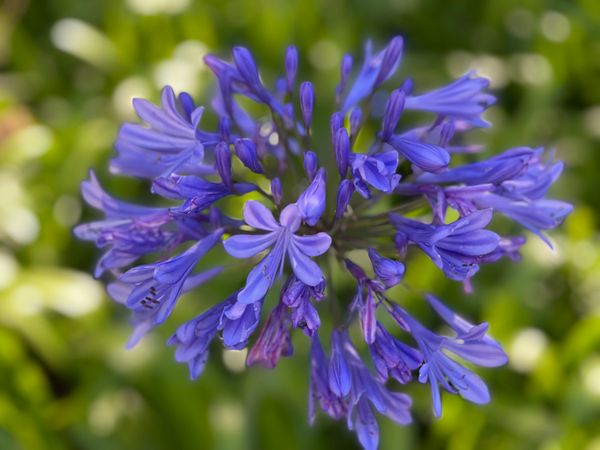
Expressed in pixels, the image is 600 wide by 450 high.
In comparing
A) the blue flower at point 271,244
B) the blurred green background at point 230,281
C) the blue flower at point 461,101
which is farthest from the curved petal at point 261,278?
the blurred green background at point 230,281

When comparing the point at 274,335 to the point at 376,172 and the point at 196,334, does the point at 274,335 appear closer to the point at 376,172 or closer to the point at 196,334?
the point at 196,334

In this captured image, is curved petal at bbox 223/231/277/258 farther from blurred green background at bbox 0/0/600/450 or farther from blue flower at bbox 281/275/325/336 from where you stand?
blurred green background at bbox 0/0/600/450

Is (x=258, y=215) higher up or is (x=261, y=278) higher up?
(x=258, y=215)

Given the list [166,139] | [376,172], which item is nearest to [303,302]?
[376,172]

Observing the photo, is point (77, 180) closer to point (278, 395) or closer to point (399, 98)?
point (278, 395)

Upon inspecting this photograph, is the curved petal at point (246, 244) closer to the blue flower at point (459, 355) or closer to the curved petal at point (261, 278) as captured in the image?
the curved petal at point (261, 278)

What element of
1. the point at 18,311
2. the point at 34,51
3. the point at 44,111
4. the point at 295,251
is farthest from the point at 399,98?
the point at 34,51

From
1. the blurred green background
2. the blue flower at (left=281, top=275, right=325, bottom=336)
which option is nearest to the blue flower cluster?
the blue flower at (left=281, top=275, right=325, bottom=336)

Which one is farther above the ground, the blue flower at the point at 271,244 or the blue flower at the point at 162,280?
the blue flower at the point at 271,244
